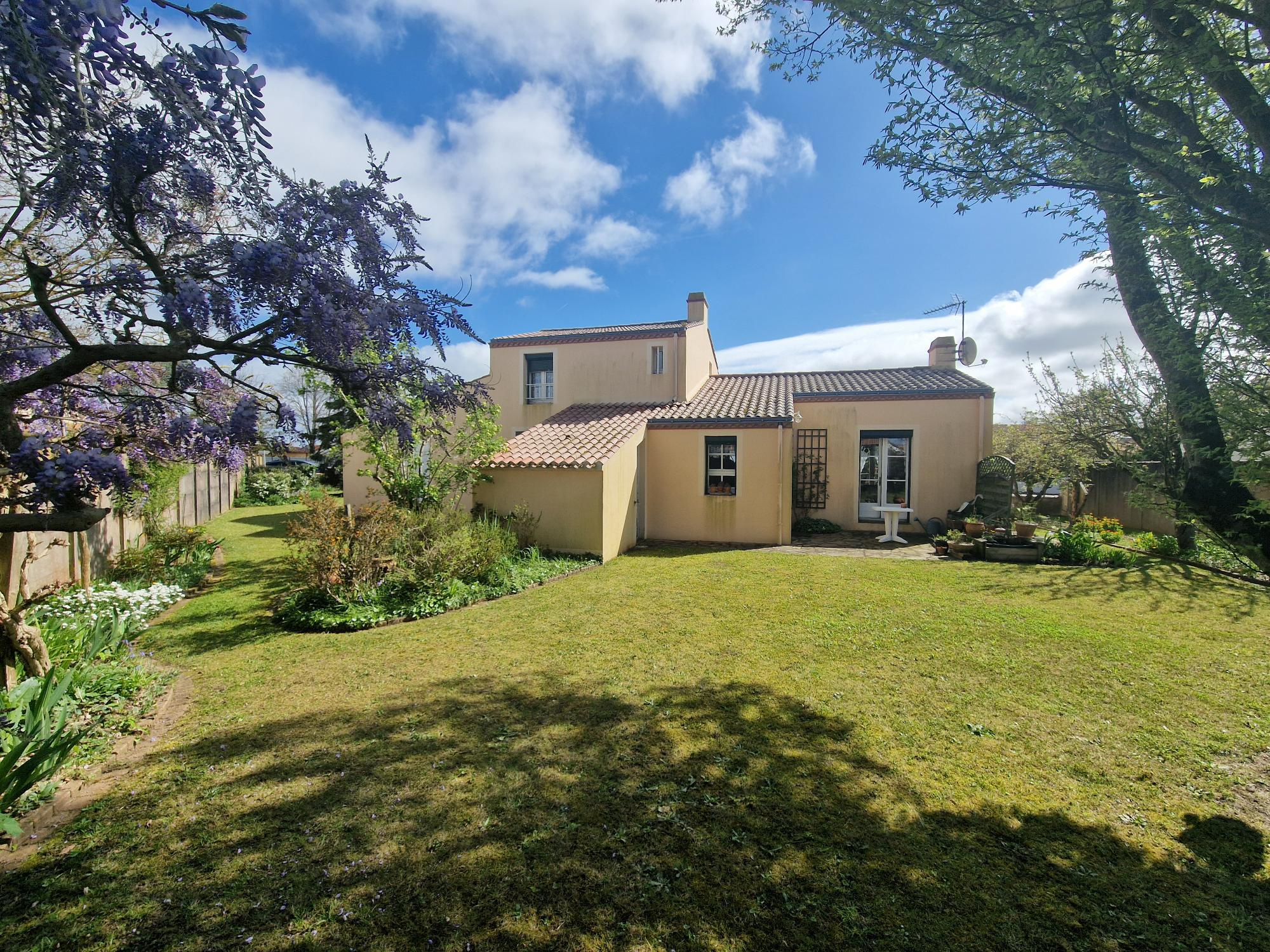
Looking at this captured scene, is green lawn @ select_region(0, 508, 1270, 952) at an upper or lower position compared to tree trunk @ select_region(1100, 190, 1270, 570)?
lower

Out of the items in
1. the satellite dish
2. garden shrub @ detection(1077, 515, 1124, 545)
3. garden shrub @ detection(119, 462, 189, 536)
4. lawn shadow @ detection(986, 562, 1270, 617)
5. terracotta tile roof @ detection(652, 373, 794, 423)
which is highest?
the satellite dish

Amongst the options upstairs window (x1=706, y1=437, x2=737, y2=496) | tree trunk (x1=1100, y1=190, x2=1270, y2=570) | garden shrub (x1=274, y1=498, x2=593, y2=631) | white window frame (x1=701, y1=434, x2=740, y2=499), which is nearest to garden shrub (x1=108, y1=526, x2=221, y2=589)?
garden shrub (x1=274, y1=498, x2=593, y2=631)

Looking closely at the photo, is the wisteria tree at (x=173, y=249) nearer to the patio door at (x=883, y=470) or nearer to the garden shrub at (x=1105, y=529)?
the patio door at (x=883, y=470)

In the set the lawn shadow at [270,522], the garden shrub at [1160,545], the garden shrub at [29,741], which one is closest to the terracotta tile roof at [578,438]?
the lawn shadow at [270,522]

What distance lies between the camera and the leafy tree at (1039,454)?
13555mm

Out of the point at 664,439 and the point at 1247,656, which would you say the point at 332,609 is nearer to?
the point at 664,439

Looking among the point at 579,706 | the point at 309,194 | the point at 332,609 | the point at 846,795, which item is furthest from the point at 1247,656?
the point at 332,609

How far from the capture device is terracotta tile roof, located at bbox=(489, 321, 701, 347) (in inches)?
636

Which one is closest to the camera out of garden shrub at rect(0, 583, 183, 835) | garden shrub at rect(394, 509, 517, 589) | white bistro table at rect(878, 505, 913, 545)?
garden shrub at rect(0, 583, 183, 835)

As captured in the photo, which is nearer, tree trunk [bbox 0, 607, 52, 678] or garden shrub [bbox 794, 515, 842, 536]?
tree trunk [bbox 0, 607, 52, 678]

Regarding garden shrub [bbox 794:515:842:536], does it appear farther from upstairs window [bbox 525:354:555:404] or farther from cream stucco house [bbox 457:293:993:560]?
upstairs window [bbox 525:354:555:404]

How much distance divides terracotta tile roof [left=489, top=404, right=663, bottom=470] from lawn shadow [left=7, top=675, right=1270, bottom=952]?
7.93 m

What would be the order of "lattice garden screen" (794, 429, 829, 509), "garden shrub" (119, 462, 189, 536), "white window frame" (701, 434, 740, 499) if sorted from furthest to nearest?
"lattice garden screen" (794, 429, 829, 509), "white window frame" (701, 434, 740, 499), "garden shrub" (119, 462, 189, 536)

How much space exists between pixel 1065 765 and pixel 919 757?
108cm
